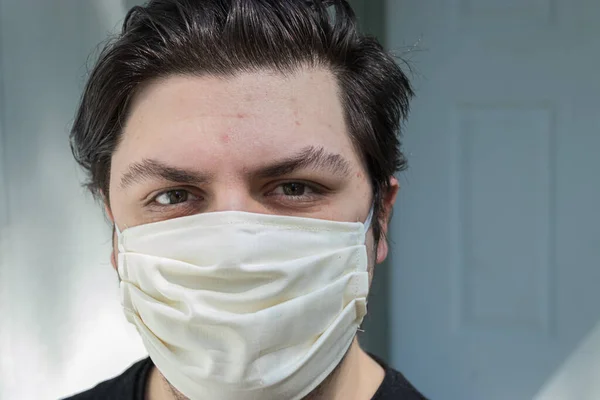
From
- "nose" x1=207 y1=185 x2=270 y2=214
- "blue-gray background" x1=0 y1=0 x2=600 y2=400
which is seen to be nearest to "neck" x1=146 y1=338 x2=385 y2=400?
"nose" x1=207 y1=185 x2=270 y2=214

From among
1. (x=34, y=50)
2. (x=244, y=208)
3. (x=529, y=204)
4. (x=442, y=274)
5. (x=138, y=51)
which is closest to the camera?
(x=244, y=208)

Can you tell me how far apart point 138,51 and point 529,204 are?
48.9 inches

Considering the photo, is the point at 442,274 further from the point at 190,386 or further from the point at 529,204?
the point at 190,386

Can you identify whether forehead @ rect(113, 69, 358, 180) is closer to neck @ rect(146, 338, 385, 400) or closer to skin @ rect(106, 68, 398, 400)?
skin @ rect(106, 68, 398, 400)

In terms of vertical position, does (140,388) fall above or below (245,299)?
below

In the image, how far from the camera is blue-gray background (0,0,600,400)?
1641 millimetres

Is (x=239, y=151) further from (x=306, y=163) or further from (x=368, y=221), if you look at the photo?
(x=368, y=221)

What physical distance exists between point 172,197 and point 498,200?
1.12 metres

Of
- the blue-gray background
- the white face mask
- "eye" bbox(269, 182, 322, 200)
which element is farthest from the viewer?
the blue-gray background

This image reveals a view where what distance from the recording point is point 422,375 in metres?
1.94

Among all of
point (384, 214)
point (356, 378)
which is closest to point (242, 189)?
point (384, 214)

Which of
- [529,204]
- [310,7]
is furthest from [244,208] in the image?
[529,204]

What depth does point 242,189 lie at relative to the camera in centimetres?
100

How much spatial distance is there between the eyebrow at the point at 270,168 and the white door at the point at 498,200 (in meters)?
0.88
